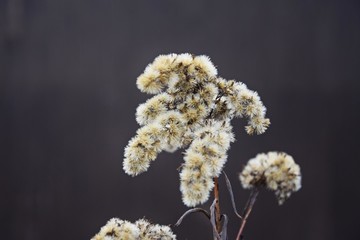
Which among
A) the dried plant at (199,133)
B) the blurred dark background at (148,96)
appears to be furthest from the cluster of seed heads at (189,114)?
the blurred dark background at (148,96)

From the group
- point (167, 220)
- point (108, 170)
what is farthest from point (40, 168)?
point (167, 220)

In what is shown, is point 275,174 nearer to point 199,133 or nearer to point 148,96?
point 199,133

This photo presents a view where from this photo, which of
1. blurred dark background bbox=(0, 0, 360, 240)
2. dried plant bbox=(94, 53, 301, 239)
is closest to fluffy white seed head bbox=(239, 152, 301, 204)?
dried plant bbox=(94, 53, 301, 239)

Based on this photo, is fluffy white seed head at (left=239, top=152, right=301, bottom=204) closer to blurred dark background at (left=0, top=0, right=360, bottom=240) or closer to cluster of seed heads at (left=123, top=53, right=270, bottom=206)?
cluster of seed heads at (left=123, top=53, right=270, bottom=206)

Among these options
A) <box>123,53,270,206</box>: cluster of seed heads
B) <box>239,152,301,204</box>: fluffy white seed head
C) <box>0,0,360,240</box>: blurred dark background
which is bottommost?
<box>239,152,301,204</box>: fluffy white seed head

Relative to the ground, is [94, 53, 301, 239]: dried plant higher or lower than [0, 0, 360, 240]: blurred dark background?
lower

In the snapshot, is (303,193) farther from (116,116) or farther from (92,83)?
(92,83)

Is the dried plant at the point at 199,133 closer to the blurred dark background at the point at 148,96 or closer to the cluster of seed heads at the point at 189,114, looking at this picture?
the cluster of seed heads at the point at 189,114
